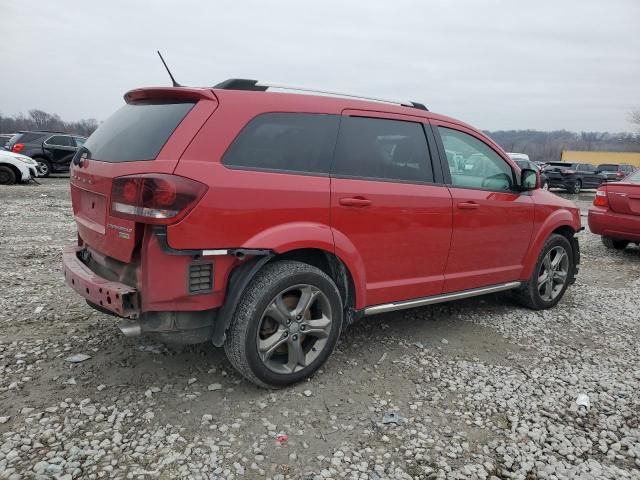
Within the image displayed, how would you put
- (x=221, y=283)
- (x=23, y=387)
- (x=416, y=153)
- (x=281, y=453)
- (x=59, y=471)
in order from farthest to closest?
(x=416, y=153), (x=23, y=387), (x=221, y=283), (x=281, y=453), (x=59, y=471)

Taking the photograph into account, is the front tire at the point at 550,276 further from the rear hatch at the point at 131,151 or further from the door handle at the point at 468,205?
the rear hatch at the point at 131,151

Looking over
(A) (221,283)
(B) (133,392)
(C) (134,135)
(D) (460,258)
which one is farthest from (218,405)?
(D) (460,258)

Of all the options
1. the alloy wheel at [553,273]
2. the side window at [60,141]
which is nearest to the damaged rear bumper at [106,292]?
the alloy wheel at [553,273]

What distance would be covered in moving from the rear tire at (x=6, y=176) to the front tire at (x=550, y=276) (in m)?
14.6

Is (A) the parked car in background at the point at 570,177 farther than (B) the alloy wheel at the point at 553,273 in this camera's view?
Yes

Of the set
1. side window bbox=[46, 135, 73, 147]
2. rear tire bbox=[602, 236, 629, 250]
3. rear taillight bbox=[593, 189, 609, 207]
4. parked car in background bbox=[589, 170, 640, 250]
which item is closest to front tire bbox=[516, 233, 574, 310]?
parked car in background bbox=[589, 170, 640, 250]

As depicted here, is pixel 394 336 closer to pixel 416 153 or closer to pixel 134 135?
pixel 416 153

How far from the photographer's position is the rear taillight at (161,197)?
98.3 inches

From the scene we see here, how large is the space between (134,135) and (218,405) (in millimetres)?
1700

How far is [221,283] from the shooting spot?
8.95ft

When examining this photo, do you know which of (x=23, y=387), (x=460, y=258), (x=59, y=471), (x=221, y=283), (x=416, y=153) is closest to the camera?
(x=59, y=471)

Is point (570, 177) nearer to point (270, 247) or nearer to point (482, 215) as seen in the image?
point (482, 215)

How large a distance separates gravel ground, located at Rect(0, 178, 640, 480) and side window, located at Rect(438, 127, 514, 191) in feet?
4.22

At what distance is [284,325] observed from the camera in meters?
2.97
